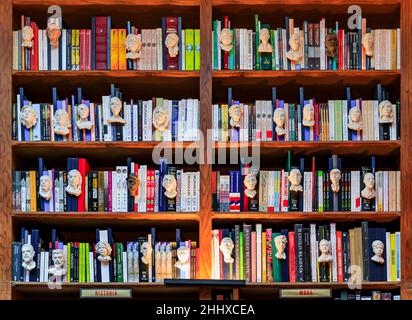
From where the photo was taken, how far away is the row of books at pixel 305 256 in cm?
435

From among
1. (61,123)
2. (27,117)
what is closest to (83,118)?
(61,123)

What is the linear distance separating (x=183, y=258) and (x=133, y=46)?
0.98 meters

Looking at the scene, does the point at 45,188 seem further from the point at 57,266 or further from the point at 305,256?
the point at 305,256

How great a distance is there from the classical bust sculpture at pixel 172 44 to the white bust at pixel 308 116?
2.11 ft

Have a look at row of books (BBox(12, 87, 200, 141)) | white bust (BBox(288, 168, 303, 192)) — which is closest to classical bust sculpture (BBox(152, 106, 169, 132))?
row of books (BBox(12, 87, 200, 141))

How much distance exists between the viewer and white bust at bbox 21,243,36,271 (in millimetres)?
4328

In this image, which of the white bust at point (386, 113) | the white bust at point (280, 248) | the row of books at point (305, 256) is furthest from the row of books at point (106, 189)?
the white bust at point (386, 113)

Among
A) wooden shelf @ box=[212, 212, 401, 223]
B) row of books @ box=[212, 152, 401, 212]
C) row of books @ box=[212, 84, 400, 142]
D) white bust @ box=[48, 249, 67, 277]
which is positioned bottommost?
white bust @ box=[48, 249, 67, 277]

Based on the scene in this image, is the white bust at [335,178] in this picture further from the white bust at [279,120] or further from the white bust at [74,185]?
the white bust at [74,185]

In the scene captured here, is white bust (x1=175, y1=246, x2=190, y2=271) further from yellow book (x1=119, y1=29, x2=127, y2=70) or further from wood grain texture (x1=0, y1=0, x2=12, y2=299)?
yellow book (x1=119, y1=29, x2=127, y2=70)

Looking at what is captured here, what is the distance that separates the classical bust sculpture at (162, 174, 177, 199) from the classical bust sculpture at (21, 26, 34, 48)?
0.87 metres
